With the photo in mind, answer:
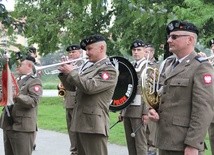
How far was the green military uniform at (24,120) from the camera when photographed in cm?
723

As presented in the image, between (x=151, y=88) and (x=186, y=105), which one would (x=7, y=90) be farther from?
(x=186, y=105)

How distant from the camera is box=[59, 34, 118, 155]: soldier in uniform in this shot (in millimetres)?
6387

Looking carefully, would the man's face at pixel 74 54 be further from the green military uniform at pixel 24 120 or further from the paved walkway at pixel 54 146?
the green military uniform at pixel 24 120

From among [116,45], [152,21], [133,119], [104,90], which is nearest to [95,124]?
[104,90]

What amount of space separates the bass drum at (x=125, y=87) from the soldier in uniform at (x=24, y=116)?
4.87 feet

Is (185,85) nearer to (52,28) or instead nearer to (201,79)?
(201,79)

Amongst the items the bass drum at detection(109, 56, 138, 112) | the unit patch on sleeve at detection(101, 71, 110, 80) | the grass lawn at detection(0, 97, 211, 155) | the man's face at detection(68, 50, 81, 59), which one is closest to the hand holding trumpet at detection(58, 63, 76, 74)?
the unit patch on sleeve at detection(101, 71, 110, 80)

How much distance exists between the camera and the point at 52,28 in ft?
76.5

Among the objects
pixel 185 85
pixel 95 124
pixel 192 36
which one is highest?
pixel 192 36

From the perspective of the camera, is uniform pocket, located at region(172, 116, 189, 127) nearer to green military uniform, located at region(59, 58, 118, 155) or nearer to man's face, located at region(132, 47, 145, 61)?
green military uniform, located at region(59, 58, 118, 155)

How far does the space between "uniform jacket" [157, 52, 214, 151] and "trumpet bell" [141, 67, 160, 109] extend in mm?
216

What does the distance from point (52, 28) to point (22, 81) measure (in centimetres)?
1604

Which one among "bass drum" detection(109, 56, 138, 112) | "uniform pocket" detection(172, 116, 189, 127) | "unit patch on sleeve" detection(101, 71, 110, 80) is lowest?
"uniform pocket" detection(172, 116, 189, 127)

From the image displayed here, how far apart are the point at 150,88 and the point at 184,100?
0.63 m
